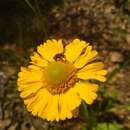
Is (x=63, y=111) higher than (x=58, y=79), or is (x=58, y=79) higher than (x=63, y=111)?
(x=58, y=79)

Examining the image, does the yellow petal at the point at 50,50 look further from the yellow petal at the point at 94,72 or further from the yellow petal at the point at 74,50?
the yellow petal at the point at 94,72

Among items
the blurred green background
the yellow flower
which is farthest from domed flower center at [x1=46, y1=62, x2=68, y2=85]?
the blurred green background

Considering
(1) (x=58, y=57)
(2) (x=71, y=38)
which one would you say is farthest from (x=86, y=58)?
(2) (x=71, y=38)

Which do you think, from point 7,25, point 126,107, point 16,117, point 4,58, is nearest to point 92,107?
point 126,107

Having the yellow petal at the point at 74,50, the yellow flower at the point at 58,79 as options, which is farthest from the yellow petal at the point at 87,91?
the yellow petal at the point at 74,50

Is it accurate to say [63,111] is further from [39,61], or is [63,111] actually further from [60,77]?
[39,61]

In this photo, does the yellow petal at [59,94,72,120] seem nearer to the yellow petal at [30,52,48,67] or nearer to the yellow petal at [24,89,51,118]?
the yellow petal at [24,89,51,118]
